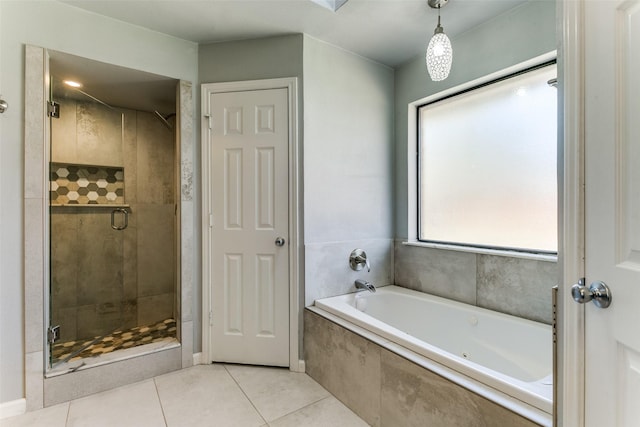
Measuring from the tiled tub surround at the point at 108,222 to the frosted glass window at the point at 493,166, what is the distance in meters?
2.32

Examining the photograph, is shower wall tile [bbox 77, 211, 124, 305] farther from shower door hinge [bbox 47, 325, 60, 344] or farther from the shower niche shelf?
shower door hinge [bbox 47, 325, 60, 344]

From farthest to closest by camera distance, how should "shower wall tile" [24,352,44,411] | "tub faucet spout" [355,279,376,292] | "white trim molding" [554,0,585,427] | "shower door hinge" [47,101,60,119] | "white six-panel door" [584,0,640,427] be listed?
1. "tub faucet spout" [355,279,376,292]
2. "shower door hinge" [47,101,60,119]
3. "shower wall tile" [24,352,44,411]
4. "white trim molding" [554,0,585,427]
5. "white six-panel door" [584,0,640,427]

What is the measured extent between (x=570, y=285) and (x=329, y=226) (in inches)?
59.2

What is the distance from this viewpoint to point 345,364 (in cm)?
171

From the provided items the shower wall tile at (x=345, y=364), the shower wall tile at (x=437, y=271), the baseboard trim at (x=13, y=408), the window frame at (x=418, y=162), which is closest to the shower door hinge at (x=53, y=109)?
the baseboard trim at (x=13, y=408)

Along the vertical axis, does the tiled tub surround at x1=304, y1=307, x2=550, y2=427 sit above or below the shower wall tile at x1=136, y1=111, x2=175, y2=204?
below

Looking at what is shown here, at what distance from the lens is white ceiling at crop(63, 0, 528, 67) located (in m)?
1.78

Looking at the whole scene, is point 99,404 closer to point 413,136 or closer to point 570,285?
point 570,285

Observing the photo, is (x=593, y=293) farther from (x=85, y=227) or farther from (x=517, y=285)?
(x=85, y=227)

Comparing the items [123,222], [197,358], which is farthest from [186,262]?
[123,222]

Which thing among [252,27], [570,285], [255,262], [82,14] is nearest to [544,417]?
[570,285]

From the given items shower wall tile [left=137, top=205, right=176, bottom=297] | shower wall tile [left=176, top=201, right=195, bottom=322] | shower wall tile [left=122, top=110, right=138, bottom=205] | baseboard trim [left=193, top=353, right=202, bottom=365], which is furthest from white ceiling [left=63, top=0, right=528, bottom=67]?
baseboard trim [left=193, top=353, right=202, bottom=365]

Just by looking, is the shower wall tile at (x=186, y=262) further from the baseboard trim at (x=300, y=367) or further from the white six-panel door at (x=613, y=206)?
the white six-panel door at (x=613, y=206)

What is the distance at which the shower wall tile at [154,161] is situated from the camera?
2875 mm
